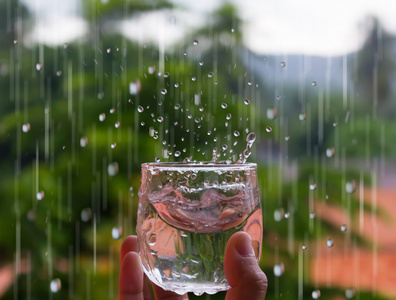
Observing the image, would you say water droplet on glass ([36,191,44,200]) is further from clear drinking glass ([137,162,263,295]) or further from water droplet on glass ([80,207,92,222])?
clear drinking glass ([137,162,263,295])

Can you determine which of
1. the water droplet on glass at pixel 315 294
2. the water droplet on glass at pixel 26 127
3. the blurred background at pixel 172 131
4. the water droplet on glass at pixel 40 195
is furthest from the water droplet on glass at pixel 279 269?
the water droplet on glass at pixel 26 127

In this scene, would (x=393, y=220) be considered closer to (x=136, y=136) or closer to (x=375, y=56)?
(x=375, y=56)

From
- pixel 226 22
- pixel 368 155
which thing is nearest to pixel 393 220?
pixel 368 155

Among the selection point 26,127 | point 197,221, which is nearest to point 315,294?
point 26,127

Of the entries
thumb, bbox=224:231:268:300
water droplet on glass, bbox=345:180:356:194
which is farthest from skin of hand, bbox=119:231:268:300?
water droplet on glass, bbox=345:180:356:194

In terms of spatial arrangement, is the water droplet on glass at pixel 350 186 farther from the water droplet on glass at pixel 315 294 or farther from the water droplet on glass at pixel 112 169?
the water droplet on glass at pixel 112 169

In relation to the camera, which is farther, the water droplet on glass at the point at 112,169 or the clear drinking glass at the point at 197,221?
the water droplet on glass at the point at 112,169

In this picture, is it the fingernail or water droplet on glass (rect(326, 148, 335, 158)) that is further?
water droplet on glass (rect(326, 148, 335, 158))
